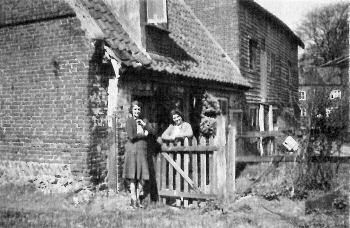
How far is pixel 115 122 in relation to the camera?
878cm

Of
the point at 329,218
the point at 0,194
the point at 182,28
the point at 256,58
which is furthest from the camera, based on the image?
the point at 256,58

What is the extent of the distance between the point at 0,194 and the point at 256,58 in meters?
12.7

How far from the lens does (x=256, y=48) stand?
60.5 feet

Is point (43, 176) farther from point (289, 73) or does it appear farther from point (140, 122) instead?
point (289, 73)

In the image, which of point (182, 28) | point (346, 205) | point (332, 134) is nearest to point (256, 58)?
point (182, 28)

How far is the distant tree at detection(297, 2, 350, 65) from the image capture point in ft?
179

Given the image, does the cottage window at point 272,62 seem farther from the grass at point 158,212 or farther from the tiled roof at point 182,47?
the grass at point 158,212

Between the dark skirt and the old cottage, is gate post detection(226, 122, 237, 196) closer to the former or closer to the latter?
the dark skirt

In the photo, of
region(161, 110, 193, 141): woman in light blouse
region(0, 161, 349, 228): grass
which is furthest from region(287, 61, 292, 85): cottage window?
region(161, 110, 193, 141): woman in light blouse

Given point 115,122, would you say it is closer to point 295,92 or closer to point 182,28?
point 182,28

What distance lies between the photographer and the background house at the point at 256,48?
16625 mm

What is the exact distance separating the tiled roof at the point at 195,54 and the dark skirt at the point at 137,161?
9.27 ft

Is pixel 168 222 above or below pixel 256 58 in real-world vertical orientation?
below

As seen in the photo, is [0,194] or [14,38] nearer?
[0,194]
